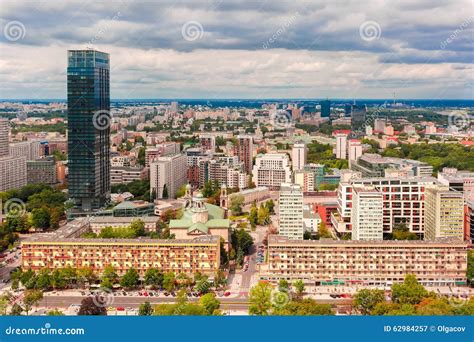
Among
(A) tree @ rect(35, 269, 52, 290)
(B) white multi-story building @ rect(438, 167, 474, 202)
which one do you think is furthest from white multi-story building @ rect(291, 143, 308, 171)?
(A) tree @ rect(35, 269, 52, 290)

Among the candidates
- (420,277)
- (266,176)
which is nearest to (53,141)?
(266,176)

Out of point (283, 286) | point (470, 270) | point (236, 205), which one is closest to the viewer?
point (283, 286)

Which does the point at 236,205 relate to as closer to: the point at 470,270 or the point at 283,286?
the point at 283,286


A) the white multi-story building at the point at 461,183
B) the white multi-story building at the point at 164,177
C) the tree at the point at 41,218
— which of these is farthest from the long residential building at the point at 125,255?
the white multi-story building at the point at 164,177

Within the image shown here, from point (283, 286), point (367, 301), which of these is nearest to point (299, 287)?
point (283, 286)

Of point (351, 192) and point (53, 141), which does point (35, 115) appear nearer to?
point (53, 141)

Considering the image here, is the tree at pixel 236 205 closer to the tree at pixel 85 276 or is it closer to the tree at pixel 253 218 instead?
the tree at pixel 253 218
